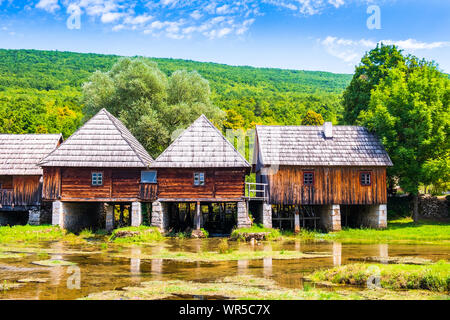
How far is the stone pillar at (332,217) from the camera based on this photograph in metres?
30.0

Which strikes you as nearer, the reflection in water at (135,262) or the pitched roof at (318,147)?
the reflection in water at (135,262)

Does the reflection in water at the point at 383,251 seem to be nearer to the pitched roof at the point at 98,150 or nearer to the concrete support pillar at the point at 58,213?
the pitched roof at the point at 98,150

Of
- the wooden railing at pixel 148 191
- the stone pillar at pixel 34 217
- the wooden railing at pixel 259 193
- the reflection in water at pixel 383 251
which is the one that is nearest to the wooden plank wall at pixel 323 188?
the wooden railing at pixel 259 193

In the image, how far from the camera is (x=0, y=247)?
73.8 feet

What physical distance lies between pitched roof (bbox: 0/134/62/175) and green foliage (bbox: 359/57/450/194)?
74.8ft

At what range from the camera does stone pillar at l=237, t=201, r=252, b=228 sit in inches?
1139

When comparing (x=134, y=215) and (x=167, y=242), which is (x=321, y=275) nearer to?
(x=167, y=242)

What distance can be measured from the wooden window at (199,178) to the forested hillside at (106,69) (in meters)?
21.8

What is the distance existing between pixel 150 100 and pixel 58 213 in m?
17.2

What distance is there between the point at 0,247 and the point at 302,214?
63.5 ft

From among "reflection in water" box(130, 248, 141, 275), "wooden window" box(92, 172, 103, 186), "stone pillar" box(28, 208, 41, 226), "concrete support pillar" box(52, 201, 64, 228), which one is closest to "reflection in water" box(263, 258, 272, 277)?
"reflection in water" box(130, 248, 141, 275)

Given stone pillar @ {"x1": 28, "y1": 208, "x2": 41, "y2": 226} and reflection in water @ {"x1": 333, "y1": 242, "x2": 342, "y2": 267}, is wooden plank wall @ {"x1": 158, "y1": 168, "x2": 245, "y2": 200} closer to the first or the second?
reflection in water @ {"x1": 333, "y1": 242, "x2": 342, "y2": 267}
